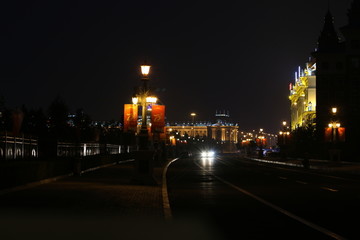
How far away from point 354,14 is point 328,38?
2325 centimetres

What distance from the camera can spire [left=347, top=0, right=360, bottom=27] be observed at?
125 m

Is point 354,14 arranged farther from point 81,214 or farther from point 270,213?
point 81,214

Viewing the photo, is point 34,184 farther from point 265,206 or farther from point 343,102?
point 343,102

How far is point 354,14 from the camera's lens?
126812 millimetres

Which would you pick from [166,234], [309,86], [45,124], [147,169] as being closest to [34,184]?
[147,169]

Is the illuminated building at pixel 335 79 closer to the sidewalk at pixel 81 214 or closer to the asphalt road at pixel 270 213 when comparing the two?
the asphalt road at pixel 270 213

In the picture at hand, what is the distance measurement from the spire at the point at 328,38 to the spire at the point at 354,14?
55.3 feet

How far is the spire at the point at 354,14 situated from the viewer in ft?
409

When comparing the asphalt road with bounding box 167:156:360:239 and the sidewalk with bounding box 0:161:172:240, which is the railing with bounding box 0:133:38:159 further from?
the asphalt road with bounding box 167:156:360:239

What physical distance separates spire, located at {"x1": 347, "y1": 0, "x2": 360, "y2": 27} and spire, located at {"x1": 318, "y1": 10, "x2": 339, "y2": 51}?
A: 1685 centimetres

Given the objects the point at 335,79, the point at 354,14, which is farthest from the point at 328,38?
the point at 354,14

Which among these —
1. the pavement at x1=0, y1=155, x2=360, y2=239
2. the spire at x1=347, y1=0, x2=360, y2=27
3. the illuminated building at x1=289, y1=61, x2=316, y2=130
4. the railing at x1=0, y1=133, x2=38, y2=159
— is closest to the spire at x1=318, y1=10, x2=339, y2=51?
the illuminated building at x1=289, y1=61, x2=316, y2=130

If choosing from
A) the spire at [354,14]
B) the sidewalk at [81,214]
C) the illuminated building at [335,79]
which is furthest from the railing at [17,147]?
the spire at [354,14]

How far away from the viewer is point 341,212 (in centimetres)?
1733
